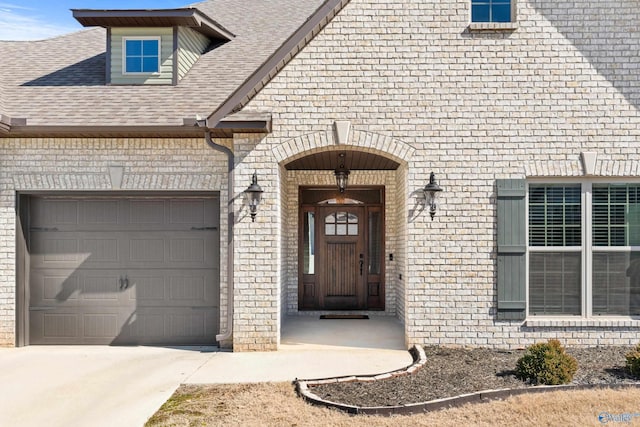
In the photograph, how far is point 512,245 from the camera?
7031 millimetres

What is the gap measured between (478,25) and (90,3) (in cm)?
771

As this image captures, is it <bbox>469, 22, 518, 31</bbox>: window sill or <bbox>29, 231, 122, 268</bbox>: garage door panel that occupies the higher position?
<bbox>469, 22, 518, 31</bbox>: window sill

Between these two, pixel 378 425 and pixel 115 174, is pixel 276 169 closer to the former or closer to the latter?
pixel 115 174

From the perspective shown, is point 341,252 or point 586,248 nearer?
point 586,248

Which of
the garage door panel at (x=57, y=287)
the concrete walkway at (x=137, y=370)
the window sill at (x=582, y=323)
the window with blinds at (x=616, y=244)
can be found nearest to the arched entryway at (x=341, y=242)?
the concrete walkway at (x=137, y=370)

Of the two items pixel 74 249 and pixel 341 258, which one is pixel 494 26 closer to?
pixel 341 258

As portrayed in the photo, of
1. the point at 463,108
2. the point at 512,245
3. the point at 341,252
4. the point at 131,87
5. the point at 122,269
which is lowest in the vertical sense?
the point at 122,269

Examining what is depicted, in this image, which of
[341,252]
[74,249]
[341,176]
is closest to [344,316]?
[341,252]

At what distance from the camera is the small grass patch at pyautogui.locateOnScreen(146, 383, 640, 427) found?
4.54m

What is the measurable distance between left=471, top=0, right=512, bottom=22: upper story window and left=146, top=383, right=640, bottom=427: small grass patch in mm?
5266

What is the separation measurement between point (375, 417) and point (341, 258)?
6.03m

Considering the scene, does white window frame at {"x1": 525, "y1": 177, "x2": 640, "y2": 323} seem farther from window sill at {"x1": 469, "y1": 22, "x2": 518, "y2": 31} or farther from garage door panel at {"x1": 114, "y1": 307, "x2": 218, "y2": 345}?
garage door panel at {"x1": 114, "y1": 307, "x2": 218, "y2": 345}

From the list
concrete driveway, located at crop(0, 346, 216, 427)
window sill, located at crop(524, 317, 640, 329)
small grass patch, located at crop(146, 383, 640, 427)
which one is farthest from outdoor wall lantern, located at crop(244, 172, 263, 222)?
window sill, located at crop(524, 317, 640, 329)

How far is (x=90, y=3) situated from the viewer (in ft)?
32.3
